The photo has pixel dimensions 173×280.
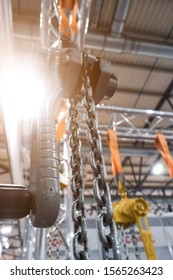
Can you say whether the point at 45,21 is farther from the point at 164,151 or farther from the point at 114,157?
the point at 164,151

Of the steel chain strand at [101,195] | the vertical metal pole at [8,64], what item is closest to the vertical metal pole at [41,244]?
the vertical metal pole at [8,64]

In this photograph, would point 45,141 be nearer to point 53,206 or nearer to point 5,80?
point 53,206

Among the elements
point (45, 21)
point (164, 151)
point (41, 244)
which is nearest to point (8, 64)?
point (45, 21)

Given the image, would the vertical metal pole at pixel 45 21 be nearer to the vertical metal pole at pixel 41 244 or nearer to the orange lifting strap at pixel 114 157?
the orange lifting strap at pixel 114 157

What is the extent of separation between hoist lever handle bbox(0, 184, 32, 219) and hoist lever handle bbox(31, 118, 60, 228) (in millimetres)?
37

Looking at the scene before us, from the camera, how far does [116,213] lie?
3.27 metres

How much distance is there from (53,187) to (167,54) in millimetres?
5175

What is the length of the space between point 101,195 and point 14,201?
1.47 feet

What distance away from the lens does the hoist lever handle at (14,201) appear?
1.12 metres

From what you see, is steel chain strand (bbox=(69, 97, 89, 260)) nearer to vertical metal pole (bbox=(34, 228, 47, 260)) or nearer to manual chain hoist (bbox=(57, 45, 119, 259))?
manual chain hoist (bbox=(57, 45, 119, 259))

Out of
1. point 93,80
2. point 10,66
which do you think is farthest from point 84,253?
point 10,66

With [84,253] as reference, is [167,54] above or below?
above

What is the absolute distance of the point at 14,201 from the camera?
1.13 metres

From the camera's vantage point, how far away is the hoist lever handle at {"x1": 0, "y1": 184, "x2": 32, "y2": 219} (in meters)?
1.12
